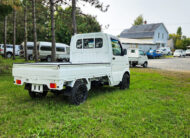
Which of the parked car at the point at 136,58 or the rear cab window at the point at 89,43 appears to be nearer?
the rear cab window at the point at 89,43

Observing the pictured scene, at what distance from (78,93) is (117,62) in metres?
2.38

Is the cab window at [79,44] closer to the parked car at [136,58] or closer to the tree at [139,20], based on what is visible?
the parked car at [136,58]

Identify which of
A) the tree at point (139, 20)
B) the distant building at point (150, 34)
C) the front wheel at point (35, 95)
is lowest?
the front wheel at point (35, 95)

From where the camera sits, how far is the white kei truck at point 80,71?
183 inches

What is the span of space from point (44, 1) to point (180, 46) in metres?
71.0

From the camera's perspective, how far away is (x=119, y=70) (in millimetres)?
7125

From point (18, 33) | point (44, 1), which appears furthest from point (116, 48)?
point (18, 33)

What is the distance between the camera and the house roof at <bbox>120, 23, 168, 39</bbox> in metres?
48.6

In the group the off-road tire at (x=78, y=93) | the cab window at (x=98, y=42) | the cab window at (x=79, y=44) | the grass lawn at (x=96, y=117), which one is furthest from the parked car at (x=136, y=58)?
the off-road tire at (x=78, y=93)

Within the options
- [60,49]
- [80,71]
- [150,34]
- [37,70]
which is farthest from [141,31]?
[37,70]

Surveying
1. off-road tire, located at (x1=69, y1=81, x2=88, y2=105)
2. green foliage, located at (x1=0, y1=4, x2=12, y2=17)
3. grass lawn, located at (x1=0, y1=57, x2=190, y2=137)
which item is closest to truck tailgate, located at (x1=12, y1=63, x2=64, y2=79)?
off-road tire, located at (x1=69, y1=81, x2=88, y2=105)

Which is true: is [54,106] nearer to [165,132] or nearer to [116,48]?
[165,132]

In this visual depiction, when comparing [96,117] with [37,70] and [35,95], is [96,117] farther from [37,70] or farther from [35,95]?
[35,95]

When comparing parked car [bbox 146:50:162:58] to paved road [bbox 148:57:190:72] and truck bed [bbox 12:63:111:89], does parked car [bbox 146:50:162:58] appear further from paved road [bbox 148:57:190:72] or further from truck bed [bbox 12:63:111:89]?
truck bed [bbox 12:63:111:89]
